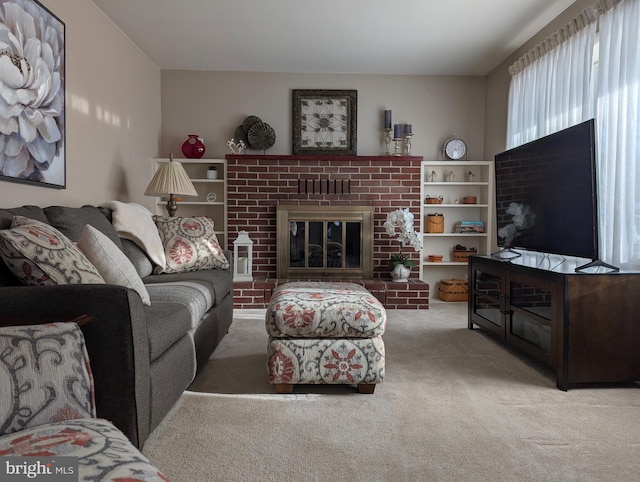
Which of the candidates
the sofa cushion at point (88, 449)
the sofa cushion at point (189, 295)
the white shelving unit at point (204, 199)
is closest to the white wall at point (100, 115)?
the white shelving unit at point (204, 199)

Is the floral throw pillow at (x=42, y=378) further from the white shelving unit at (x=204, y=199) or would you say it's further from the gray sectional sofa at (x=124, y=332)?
the white shelving unit at (x=204, y=199)

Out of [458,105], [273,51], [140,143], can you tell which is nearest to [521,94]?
[458,105]

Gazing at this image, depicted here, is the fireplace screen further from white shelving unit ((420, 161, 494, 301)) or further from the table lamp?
the table lamp

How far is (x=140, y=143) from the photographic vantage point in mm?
4676

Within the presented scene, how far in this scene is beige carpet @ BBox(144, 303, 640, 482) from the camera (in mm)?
1594

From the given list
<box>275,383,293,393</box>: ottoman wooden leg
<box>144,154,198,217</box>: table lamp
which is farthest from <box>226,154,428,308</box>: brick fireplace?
<box>275,383,293,393</box>: ottoman wooden leg

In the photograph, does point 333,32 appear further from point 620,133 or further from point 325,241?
point 620,133

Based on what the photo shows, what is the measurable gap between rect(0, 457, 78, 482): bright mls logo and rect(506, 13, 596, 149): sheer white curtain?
3.53m

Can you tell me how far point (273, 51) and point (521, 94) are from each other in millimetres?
2432

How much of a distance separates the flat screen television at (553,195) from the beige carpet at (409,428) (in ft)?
2.69

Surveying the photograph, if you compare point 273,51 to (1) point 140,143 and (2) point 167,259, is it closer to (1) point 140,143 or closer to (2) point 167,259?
(1) point 140,143

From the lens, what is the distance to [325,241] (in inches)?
197

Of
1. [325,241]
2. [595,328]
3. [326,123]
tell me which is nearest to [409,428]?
[595,328]

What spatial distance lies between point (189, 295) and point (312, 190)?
2836mm
